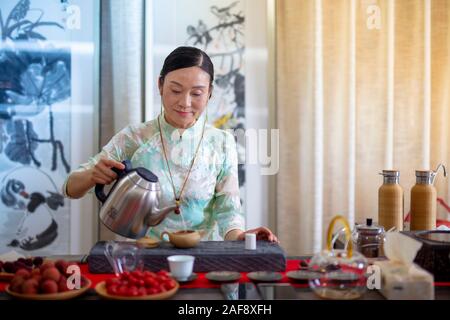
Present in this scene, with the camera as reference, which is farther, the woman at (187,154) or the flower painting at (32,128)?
the flower painting at (32,128)

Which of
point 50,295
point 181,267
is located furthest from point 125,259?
point 50,295

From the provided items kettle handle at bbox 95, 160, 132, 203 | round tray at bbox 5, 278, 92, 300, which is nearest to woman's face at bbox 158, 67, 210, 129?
kettle handle at bbox 95, 160, 132, 203

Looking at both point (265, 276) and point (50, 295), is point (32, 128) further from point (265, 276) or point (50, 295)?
point (265, 276)

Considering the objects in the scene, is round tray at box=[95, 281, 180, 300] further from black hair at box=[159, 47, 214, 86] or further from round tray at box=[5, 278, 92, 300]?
black hair at box=[159, 47, 214, 86]

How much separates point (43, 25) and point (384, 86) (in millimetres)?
2104

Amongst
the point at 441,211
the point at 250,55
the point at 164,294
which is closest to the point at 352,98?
the point at 250,55

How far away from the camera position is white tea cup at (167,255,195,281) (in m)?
1.53

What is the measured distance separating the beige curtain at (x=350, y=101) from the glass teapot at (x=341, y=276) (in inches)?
63.4

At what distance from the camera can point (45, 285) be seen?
4.47 feet

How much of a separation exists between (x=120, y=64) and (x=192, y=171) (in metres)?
1.07

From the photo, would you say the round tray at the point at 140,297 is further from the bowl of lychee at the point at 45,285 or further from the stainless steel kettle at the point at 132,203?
the stainless steel kettle at the point at 132,203

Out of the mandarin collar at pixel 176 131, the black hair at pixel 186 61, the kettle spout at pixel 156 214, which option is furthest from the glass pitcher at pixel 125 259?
the black hair at pixel 186 61

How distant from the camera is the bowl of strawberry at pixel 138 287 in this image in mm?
1336
